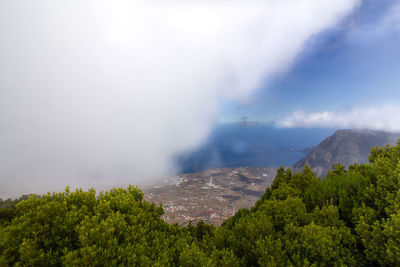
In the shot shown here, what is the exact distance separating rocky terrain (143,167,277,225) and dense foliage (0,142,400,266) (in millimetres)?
53078

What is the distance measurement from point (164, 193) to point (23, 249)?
352 feet

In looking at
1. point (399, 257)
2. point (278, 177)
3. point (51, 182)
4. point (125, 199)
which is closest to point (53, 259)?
point (125, 199)

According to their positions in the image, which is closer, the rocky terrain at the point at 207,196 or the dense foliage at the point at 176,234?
the dense foliage at the point at 176,234

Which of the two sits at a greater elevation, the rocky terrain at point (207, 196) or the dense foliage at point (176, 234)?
the dense foliage at point (176, 234)

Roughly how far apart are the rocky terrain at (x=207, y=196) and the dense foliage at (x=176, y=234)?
5308 centimetres

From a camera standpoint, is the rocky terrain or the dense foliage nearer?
the dense foliage

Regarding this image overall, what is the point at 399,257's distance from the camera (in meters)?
6.12

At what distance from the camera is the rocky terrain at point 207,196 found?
243ft

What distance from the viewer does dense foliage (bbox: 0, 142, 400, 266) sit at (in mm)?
5785

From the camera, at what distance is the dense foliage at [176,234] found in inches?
228

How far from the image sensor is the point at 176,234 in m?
9.41

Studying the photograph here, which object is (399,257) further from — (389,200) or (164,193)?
(164,193)

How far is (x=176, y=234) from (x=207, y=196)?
9356cm

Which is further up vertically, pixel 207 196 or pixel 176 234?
pixel 176 234
